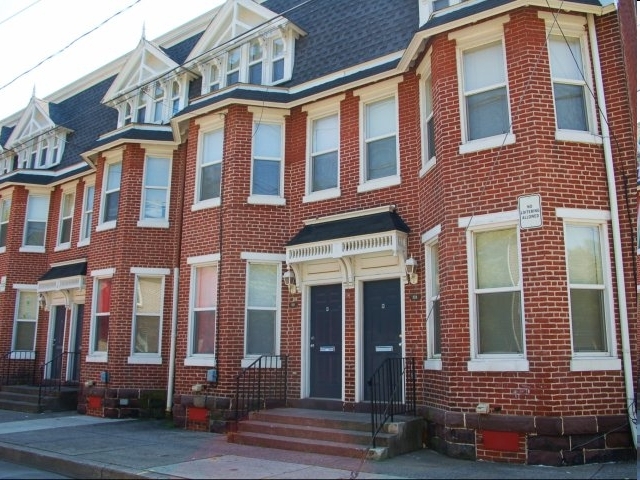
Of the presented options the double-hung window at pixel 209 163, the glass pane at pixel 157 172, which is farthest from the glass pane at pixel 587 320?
Answer: the glass pane at pixel 157 172

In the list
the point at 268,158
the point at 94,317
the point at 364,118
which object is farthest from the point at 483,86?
the point at 94,317

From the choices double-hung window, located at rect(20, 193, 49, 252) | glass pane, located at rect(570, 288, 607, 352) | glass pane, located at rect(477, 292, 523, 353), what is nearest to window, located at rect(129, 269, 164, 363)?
double-hung window, located at rect(20, 193, 49, 252)

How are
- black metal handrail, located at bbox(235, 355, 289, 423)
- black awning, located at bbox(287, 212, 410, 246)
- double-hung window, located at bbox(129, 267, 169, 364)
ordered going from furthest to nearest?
1. double-hung window, located at bbox(129, 267, 169, 364)
2. black metal handrail, located at bbox(235, 355, 289, 423)
3. black awning, located at bbox(287, 212, 410, 246)

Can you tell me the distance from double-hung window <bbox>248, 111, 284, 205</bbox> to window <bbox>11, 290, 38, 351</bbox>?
11321 millimetres

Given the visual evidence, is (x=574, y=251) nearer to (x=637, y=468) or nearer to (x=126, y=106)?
(x=637, y=468)

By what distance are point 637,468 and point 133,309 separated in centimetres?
1190

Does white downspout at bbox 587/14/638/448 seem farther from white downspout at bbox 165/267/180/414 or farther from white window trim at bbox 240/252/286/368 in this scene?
white downspout at bbox 165/267/180/414

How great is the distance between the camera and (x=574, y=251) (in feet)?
31.2

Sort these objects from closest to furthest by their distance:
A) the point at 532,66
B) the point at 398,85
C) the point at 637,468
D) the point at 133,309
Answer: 1. the point at 637,468
2. the point at 532,66
3. the point at 398,85
4. the point at 133,309

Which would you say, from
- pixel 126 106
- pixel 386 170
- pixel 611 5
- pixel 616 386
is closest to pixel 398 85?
pixel 386 170

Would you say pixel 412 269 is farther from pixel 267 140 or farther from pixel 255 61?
pixel 255 61

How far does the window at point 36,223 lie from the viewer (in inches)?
829

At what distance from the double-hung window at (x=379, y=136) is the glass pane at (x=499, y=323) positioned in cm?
357

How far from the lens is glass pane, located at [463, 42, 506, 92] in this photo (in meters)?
10.2
